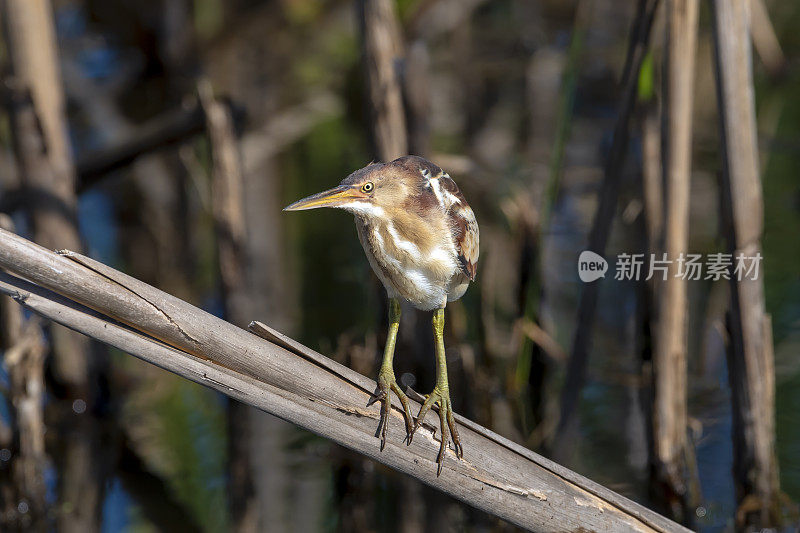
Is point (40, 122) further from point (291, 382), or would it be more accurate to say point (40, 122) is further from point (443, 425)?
point (443, 425)

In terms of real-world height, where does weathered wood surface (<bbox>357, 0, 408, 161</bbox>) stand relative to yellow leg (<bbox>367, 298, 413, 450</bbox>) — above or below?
above

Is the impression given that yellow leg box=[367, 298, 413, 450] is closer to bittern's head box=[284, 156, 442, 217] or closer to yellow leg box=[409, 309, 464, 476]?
yellow leg box=[409, 309, 464, 476]

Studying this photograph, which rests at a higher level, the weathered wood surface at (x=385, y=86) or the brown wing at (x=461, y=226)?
the weathered wood surface at (x=385, y=86)

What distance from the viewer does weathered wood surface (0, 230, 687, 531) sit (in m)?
1.63

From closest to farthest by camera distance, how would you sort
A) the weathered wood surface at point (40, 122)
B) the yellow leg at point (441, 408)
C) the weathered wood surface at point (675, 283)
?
the yellow leg at point (441, 408), the weathered wood surface at point (675, 283), the weathered wood surface at point (40, 122)

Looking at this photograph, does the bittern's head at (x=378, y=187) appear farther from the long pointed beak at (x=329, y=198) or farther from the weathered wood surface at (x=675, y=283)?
the weathered wood surface at (x=675, y=283)

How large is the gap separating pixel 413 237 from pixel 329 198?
239 mm

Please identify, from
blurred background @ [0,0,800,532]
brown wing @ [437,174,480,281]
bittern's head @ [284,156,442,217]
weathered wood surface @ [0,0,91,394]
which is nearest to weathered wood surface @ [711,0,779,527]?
blurred background @ [0,0,800,532]

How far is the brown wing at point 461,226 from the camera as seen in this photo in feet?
6.61

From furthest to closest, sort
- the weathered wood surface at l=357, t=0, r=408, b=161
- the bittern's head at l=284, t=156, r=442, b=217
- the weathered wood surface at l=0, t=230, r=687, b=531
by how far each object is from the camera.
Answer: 1. the weathered wood surface at l=357, t=0, r=408, b=161
2. the bittern's head at l=284, t=156, r=442, b=217
3. the weathered wood surface at l=0, t=230, r=687, b=531

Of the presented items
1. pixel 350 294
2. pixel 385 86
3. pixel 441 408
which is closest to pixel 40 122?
pixel 385 86

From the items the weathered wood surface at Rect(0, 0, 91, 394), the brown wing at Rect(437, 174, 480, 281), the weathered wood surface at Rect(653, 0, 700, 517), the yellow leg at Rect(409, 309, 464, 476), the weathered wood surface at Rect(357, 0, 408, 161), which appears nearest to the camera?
the yellow leg at Rect(409, 309, 464, 476)

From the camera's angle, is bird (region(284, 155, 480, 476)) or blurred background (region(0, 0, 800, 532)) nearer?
bird (region(284, 155, 480, 476))

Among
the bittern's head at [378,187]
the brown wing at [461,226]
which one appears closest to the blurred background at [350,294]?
the brown wing at [461,226]
